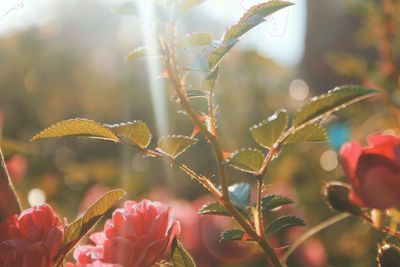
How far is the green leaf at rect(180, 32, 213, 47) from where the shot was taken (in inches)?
20.8

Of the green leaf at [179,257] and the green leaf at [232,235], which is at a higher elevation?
the green leaf at [232,235]

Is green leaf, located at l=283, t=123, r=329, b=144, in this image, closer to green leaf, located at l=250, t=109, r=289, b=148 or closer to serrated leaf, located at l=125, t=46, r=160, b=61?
green leaf, located at l=250, t=109, r=289, b=148

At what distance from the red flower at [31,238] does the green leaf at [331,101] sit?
0.72 ft

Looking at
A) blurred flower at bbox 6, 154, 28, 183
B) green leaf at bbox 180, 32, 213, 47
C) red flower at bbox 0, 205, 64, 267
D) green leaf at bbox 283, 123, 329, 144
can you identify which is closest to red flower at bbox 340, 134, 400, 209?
green leaf at bbox 283, 123, 329, 144

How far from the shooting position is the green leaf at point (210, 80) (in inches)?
19.7

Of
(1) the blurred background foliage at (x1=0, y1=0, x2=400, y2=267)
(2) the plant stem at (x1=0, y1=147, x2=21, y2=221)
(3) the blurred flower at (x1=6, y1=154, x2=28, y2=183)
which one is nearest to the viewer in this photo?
(2) the plant stem at (x1=0, y1=147, x2=21, y2=221)

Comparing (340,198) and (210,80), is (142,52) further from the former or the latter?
(340,198)

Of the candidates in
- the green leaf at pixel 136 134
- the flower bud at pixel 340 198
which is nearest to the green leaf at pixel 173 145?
the green leaf at pixel 136 134

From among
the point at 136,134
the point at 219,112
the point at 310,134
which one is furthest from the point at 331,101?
the point at 219,112

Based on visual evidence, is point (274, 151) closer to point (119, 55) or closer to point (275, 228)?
point (275, 228)

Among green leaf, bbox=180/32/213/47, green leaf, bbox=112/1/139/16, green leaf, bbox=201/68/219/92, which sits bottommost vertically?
green leaf, bbox=201/68/219/92

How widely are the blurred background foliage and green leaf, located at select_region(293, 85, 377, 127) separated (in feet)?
0.23

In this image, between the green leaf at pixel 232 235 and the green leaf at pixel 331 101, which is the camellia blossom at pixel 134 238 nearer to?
the green leaf at pixel 232 235

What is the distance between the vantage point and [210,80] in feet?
1.65
